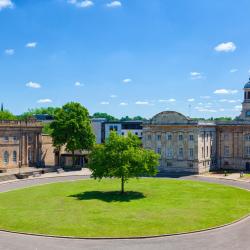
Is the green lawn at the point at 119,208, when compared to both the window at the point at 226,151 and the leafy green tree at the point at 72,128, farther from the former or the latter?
the window at the point at 226,151

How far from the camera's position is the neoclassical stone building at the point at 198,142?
84312 millimetres

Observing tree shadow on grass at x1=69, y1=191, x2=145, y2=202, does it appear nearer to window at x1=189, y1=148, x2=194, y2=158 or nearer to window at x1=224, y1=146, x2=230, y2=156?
window at x1=189, y1=148, x2=194, y2=158

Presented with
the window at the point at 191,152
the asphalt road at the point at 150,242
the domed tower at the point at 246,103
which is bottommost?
the asphalt road at the point at 150,242

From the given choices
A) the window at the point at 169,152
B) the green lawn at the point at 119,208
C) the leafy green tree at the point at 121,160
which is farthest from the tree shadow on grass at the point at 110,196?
the window at the point at 169,152

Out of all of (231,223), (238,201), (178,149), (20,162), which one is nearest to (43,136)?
(20,162)

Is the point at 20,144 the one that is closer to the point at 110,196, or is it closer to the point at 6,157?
the point at 6,157

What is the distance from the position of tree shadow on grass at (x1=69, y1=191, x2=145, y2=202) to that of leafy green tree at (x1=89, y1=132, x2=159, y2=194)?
152cm

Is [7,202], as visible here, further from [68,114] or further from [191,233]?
[68,114]

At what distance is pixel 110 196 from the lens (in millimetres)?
54688

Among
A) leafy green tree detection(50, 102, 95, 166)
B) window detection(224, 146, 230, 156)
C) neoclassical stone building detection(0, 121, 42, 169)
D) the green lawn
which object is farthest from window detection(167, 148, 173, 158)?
neoclassical stone building detection(0, 121, 42, 169)

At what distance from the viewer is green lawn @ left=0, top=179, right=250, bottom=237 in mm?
38062

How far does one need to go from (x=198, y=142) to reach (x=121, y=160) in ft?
106

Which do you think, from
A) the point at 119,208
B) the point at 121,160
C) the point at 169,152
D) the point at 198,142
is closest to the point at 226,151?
the point at 198,142

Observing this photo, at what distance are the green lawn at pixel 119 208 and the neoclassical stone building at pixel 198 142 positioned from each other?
18.2 m
